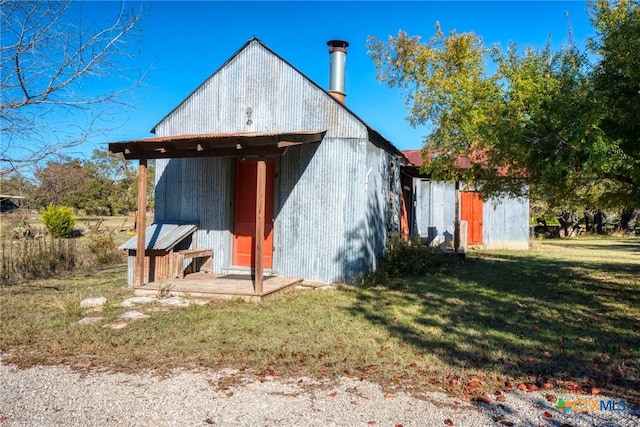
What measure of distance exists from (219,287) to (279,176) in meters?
2.81

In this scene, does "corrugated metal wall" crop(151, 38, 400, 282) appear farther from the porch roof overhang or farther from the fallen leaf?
the fallen leaf

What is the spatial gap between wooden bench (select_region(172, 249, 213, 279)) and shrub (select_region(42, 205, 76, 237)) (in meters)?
14.4

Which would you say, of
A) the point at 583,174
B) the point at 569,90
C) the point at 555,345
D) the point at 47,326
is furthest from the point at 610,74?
the point at 47,326

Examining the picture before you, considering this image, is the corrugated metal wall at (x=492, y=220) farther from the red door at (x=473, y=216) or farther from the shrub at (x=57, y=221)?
the shrub at (x=57, y=221)

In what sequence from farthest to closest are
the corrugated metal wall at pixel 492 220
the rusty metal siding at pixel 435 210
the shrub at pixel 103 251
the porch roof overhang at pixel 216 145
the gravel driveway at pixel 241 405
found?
the corrugated metal wall at pixel 492 220 < the rusty metal siding at pixel 435 210 < the shrub at pixel 103 251 < the porch roof overhang at pixel 216 145 < the gravel driveway at pixel 241 405

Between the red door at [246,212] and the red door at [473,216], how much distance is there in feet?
35.8

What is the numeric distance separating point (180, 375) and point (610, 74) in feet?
22.5

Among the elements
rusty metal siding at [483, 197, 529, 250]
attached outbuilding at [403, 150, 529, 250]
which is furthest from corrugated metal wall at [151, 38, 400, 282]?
rusty metal siding at [483, 197, 529, 250]

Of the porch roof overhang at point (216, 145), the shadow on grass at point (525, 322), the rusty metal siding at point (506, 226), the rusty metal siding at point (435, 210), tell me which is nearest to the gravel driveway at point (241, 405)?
the shadow on grass at point (525, 322)

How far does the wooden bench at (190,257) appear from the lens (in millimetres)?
9203

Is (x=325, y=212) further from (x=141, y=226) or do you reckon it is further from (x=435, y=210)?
(x=435, y=210)

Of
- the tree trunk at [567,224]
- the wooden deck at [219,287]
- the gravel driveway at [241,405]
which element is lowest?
the gravel driveway at [241,405]

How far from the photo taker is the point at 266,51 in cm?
984

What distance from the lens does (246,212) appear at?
1016 centimetres
